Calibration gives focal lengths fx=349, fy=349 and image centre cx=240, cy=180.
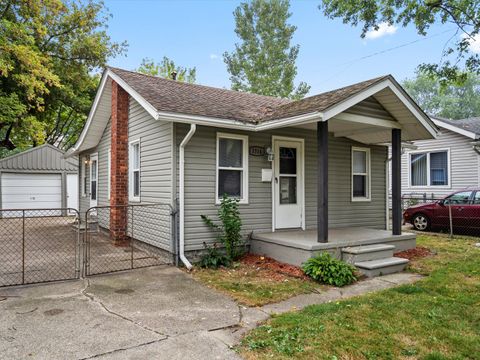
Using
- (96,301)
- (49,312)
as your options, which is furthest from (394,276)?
(49,312)

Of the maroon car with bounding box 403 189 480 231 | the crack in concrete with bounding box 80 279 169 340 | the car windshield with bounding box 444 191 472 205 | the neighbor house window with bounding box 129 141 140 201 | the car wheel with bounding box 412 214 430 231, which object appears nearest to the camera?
the crack in concrete with bounding box 80 279 169 340

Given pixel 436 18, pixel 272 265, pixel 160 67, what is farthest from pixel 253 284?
pixel 160 67

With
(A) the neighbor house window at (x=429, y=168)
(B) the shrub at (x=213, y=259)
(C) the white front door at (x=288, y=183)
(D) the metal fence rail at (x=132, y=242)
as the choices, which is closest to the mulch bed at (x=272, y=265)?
(B) the shrub at (x=213, y=259)

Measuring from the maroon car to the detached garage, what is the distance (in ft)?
50.0

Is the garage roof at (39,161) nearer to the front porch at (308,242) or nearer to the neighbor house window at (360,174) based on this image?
the front porch at (308,242)

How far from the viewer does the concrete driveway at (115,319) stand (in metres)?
3.23

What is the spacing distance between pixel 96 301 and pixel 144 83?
4.97m

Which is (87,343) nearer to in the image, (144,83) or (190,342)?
(190,342)

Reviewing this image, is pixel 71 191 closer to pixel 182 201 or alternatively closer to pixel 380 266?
pixel 182 201

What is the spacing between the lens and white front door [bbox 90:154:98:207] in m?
A: 11.7

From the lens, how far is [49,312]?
4.16 meters

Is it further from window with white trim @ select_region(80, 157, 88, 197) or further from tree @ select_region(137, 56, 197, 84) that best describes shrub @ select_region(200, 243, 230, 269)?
tree @ select_region(137, 56, 197, 84)

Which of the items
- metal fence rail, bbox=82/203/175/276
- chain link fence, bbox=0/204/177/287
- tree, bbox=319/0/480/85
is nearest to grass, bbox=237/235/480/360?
chain link fence, bbox=0/204/177/287

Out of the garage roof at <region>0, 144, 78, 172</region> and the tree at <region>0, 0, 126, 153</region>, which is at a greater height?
the tree at <region>0, 0, 126, 153</region>
